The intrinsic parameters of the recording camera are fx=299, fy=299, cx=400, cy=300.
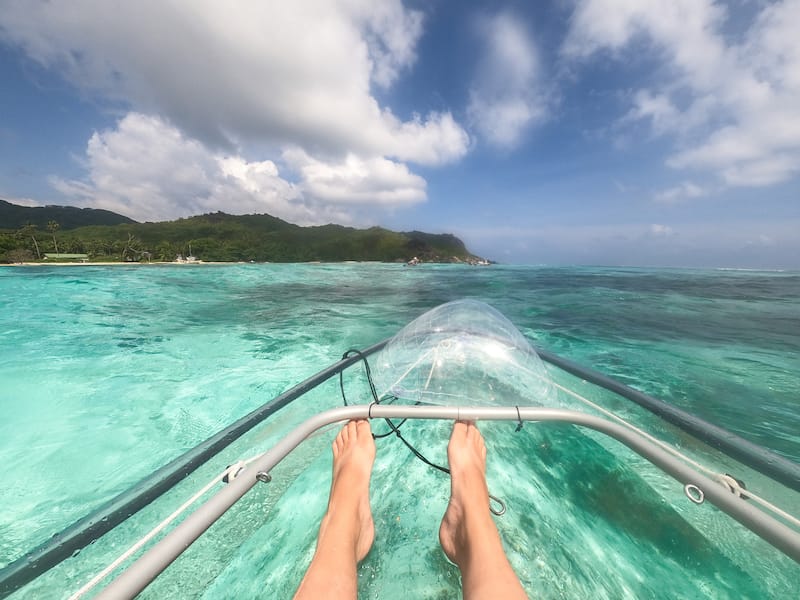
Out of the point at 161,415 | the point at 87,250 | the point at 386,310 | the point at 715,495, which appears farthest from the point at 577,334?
the point at 87,250

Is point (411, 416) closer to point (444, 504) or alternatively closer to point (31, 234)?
point (444, 504)

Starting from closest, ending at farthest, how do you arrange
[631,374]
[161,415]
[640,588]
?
[640,588]
[161,415]
[631,374]

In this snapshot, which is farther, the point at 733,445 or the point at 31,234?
the point at 31,234

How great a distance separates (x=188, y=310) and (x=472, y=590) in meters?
12.1

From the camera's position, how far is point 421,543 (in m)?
1.80

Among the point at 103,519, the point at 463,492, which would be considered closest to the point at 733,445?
the point at 463,492

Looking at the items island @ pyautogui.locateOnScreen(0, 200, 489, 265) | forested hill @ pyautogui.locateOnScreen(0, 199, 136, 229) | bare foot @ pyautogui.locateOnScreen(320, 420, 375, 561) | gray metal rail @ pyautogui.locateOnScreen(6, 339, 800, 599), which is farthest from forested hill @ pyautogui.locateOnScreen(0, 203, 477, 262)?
bare foot @ pyautogui.locateOnScreen(320, 420, 375, 561)

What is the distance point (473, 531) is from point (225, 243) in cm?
11464

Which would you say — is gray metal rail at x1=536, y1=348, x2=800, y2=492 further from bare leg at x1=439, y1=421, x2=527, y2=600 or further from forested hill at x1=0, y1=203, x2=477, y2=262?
forested hill at x1=0, y1=203, x2=477, y2=262

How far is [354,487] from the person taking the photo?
6.22 feet

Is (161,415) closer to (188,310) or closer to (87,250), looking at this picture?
(188,310)

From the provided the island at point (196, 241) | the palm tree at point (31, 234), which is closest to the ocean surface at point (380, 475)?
the island at point (196, 241)

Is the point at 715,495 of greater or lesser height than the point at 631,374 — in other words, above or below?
above

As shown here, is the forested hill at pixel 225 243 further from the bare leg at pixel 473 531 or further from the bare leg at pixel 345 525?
the bare leg at pixel 473 531
